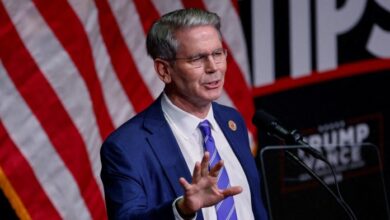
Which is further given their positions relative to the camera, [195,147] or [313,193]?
[313,193]

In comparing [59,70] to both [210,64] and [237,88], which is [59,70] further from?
[210,64]

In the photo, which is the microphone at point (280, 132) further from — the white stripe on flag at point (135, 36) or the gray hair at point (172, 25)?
the white stripe on flag at point (135, 36)

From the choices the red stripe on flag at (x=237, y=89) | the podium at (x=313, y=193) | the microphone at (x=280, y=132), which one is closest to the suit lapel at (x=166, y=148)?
the microphone at (x=280, y=132)

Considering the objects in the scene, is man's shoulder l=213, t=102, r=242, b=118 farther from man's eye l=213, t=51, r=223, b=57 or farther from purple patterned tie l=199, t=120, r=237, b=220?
man's eye l=213, t=51, r=223, b=57

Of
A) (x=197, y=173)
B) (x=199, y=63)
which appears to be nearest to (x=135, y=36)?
(x=199, y=63)

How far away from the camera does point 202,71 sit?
2377 millimetres

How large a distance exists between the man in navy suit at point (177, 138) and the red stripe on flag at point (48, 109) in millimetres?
887

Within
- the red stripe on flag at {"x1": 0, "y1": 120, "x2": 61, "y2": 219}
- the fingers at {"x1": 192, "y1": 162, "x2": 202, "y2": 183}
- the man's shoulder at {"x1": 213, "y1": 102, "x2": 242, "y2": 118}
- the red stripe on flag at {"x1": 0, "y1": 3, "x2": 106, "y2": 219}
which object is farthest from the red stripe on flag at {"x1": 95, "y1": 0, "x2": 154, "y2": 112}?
the fingers at {"x1": 192, "y1": 162, "x2": 202, "y2": 183}

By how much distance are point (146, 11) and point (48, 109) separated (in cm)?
55

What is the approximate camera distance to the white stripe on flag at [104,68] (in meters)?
3.36

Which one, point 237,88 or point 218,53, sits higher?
point 218,53

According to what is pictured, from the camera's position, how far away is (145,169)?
2344mm

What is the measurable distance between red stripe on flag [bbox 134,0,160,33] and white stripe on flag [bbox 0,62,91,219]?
1.90 ft

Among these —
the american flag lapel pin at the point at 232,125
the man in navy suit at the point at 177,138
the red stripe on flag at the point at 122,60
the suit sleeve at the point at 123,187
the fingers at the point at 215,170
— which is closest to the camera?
the fingers at the point at 215,170
